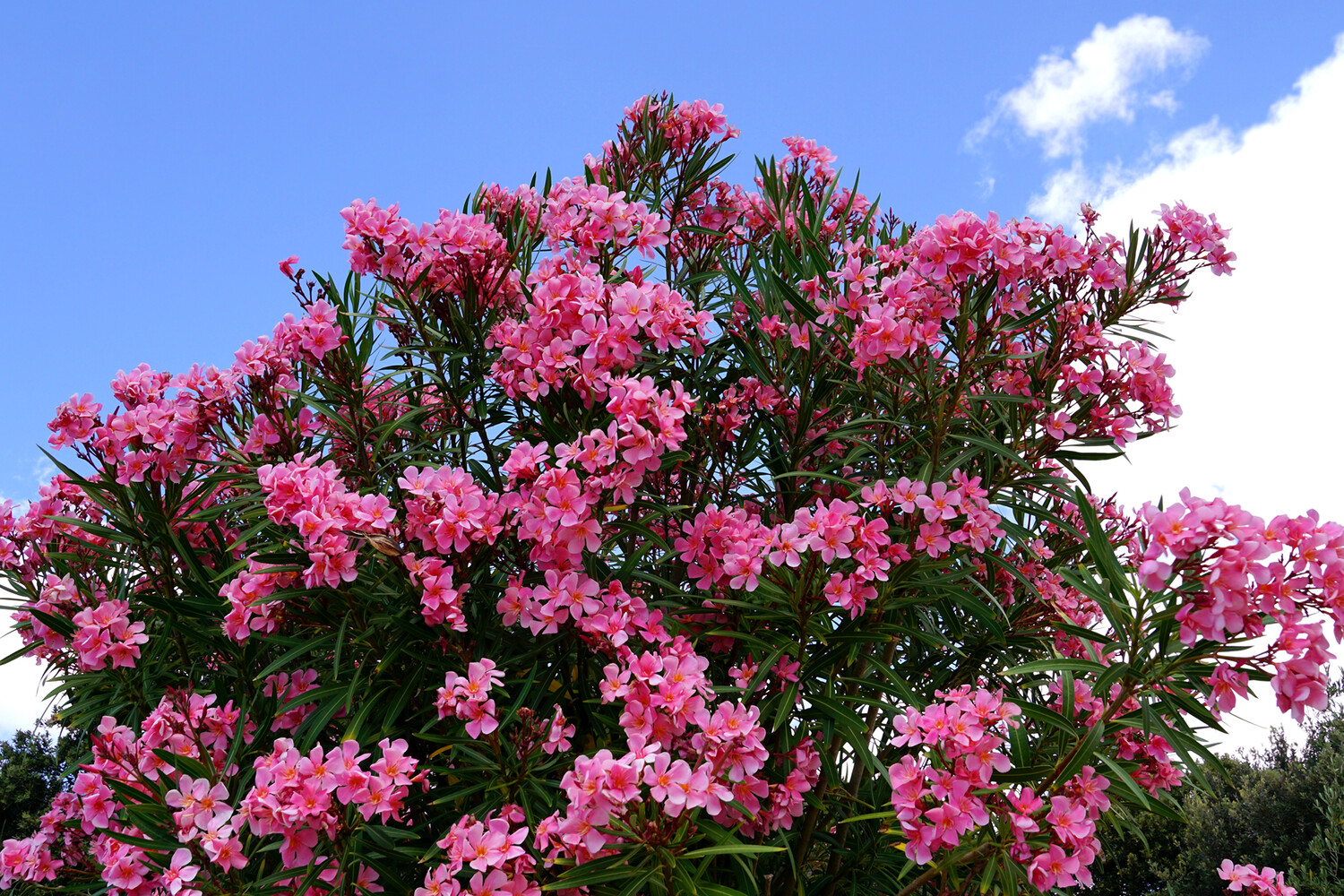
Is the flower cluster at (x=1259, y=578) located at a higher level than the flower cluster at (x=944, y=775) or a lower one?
higher

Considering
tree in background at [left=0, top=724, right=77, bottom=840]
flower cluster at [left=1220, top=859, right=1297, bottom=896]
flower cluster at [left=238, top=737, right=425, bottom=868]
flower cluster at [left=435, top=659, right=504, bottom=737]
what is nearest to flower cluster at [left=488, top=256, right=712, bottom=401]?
flower cluster at [left=435, top=659, right=504, bottom=737]

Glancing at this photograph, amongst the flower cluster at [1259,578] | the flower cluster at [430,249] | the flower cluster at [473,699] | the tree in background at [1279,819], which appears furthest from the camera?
the tree in background at [1279,819]

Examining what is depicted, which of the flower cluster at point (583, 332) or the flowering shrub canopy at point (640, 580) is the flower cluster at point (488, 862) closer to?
the flowering shrub canopy at point (640, 580)

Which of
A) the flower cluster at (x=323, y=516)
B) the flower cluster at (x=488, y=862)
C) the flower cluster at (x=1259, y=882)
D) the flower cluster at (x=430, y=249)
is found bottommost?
the flower cluster at (x=1259, y=882)

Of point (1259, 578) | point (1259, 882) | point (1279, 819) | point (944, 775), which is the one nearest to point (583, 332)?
point (944, 775)

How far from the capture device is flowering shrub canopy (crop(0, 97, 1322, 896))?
77.9 inches

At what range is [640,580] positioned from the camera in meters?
2.70

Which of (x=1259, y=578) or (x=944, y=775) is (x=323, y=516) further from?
(x=1259, y=578)

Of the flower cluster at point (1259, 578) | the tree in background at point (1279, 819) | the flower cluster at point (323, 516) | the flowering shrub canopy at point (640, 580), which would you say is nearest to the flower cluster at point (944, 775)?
the flowering shrub canopy at point (640, 580)

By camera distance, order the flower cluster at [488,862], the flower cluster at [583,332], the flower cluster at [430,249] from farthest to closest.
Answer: the flower cluster at [430,249] < the flower cluster at [583,332] < the flower cluster at [488,862]

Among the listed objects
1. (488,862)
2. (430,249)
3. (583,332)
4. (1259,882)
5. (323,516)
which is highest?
(430,249)

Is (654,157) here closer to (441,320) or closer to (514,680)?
(441,320)

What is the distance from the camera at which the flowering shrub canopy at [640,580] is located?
1.98 metres

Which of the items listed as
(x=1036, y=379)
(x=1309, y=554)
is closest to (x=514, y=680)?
(x=1036, y=379)
